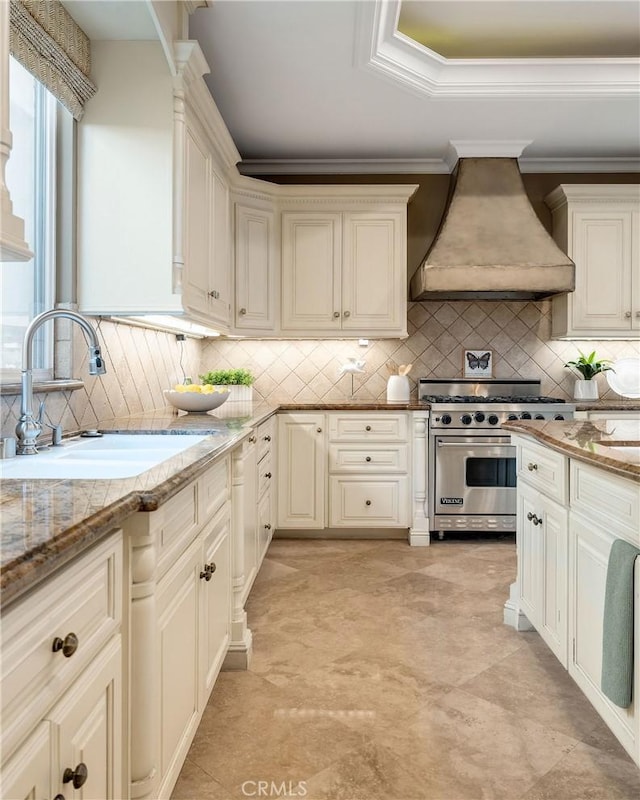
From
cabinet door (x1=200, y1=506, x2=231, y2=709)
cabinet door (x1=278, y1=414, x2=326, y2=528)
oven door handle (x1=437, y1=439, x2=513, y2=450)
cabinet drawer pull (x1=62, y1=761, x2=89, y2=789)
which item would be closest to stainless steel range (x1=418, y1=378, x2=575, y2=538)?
oven door handle (x1=437, y1=439, x2=513, y2=450)

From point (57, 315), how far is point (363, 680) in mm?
1623

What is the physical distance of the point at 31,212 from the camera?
7.39ft

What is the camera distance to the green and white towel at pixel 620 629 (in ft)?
4.88

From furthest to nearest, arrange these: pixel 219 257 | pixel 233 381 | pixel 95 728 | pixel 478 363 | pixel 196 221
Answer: pixel 478 363, pixel 233 381, pixel 219 257, pixel 196 221, pixel 95 728

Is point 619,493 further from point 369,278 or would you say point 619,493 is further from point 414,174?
point 414,174

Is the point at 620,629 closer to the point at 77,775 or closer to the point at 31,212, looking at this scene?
the point at 77,775

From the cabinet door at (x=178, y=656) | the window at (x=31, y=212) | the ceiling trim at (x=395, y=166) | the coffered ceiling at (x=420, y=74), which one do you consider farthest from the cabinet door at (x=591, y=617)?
the ceiling trim at (x=395, y=166)

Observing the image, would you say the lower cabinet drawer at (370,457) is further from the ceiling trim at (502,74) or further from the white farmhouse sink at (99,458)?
the ceiling trim at (502,74)

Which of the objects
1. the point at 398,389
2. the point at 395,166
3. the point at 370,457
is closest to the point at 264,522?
the point at 370,457

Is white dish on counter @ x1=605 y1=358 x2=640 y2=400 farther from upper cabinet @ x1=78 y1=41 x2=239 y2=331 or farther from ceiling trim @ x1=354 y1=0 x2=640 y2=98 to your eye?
upper cabinet @ x1=78 y1=41 x2=239 y2=331

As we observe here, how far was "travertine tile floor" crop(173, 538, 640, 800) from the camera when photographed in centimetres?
162

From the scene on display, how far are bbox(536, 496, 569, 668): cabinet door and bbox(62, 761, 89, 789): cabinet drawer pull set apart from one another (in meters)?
1.59

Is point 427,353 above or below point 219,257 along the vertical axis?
below

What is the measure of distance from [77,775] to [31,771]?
0.15 m
